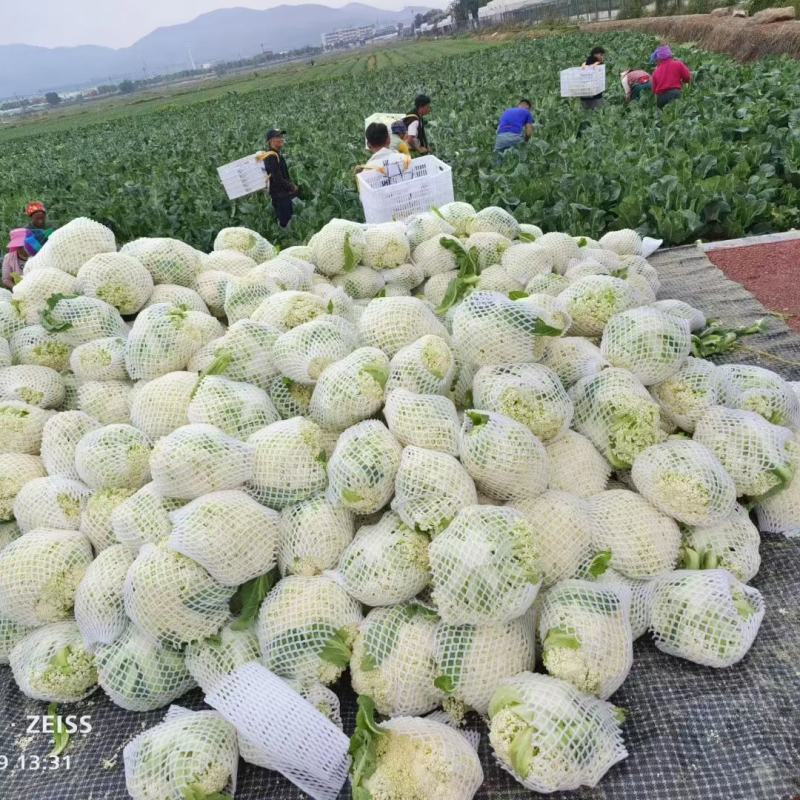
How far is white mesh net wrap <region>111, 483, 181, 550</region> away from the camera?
7.31 ft

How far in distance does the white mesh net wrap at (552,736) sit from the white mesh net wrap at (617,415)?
0.95 metres

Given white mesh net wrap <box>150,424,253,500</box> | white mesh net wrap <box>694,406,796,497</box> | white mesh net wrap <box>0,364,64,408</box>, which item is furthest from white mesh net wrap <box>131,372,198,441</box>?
white mesh net wrap <box>694,406,796,497</box>

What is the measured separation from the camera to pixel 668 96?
436 inches

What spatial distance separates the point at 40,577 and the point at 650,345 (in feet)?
7.95

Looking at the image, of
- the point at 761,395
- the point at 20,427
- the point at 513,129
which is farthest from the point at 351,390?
the point at 513,129

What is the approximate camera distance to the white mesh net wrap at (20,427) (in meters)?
2.73

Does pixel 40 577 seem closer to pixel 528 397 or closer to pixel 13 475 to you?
pixel 13 475

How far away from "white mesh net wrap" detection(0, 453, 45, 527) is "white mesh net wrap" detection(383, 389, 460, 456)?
59.4 inches

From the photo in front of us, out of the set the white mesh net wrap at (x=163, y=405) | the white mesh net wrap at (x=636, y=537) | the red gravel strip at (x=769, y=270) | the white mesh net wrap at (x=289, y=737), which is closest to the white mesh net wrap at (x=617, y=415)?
the white mesh net wrap at (x=636, y=537)

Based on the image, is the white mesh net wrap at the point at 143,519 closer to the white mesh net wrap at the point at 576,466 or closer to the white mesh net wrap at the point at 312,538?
the white mesh net wrap at the point at 312,538

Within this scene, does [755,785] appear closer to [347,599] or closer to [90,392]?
[347,599]

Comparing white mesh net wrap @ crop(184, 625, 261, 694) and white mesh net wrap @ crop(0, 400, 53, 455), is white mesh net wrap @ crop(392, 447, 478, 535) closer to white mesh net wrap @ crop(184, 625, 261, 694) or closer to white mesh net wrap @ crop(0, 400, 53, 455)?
white mesh net wrap @ crop(184, 625, 261, 694)

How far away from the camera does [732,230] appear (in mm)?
5820

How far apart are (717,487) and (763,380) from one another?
2.47 ft
